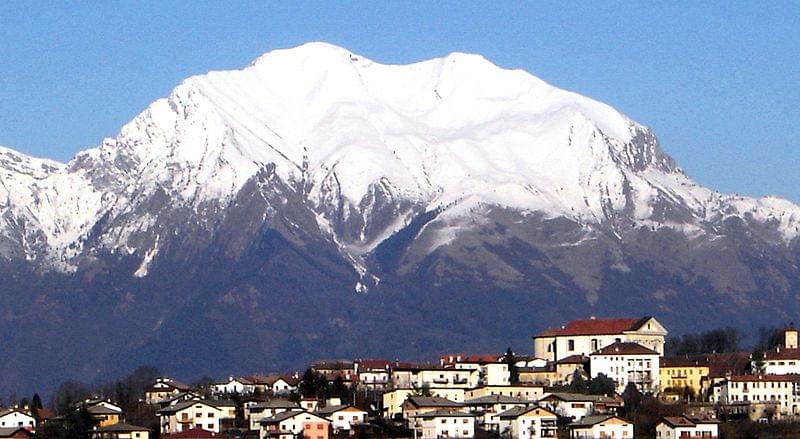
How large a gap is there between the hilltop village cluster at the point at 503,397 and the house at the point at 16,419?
5 centimetres

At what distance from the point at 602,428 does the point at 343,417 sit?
42.2 feet

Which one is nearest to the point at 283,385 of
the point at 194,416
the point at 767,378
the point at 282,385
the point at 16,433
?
the point at 282,385

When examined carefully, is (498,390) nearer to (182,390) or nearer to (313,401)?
(313,401)

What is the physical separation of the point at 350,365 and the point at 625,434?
35631 millimetres

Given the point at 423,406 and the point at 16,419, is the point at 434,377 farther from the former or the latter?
the point at 16,419

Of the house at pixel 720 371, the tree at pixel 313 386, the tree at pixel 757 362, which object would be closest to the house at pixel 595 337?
the house at pixel 720 371

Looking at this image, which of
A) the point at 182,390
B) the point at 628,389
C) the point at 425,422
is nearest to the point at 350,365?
the point at 182,390

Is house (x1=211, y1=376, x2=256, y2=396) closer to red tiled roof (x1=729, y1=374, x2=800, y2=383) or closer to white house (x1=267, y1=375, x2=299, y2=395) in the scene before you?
white house (x1=267, y1=375, x2=299, y2=395)

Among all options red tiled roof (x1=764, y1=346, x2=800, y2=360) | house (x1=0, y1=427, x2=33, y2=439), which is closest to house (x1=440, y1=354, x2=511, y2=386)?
red tiled roof (x1=764, y1=346, x2=800, y2=360)

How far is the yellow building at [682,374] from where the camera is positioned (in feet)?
420

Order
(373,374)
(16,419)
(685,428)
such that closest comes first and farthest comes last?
(685,428)
(16,419)
(373,374)

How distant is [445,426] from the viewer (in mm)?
107438

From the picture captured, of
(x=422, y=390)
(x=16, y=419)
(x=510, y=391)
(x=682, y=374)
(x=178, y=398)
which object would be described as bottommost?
(x=16, y=419)

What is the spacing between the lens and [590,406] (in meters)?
114
